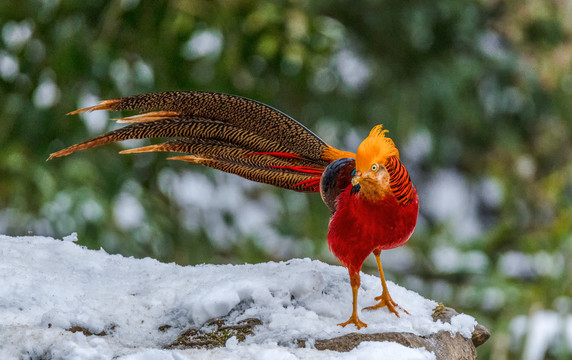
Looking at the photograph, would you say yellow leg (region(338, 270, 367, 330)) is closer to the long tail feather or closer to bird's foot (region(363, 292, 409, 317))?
bird's foot (region(363, 292, 409, 317))

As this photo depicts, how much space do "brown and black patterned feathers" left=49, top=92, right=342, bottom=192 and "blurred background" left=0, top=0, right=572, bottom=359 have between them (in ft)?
7.75

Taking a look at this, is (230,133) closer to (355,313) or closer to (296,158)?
(296,158)

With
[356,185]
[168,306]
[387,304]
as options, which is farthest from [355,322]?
[168,306]

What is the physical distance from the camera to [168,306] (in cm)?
140

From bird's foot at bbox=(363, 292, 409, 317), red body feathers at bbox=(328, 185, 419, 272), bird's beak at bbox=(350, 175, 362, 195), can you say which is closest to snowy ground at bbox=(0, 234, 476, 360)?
bird's foot at bbox=(363, 292, 409, 317)

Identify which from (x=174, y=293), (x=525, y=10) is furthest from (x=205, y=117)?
(x=525, y=10)

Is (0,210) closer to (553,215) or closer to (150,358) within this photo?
(150,358)

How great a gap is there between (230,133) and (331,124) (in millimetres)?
3338

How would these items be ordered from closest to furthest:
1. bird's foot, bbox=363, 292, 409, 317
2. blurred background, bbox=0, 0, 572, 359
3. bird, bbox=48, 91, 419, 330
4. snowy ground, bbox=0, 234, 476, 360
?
snowy ground, bbox=0, 234, 476, 360 < bird, bbox=48, 91, 419, 330 < bird's foot, bbox=363, 292, 409, 317 < blurred background, bbox=0, 0, 572, 359

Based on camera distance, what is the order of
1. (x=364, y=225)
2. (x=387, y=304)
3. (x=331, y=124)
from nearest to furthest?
(x=364, y=225)
(x=387, y=304)
(x=331, y=124)

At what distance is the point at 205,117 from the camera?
1499 millimetres

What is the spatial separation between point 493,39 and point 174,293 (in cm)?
439

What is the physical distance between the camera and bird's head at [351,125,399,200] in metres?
1.24

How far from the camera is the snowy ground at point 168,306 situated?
117 centimetres
